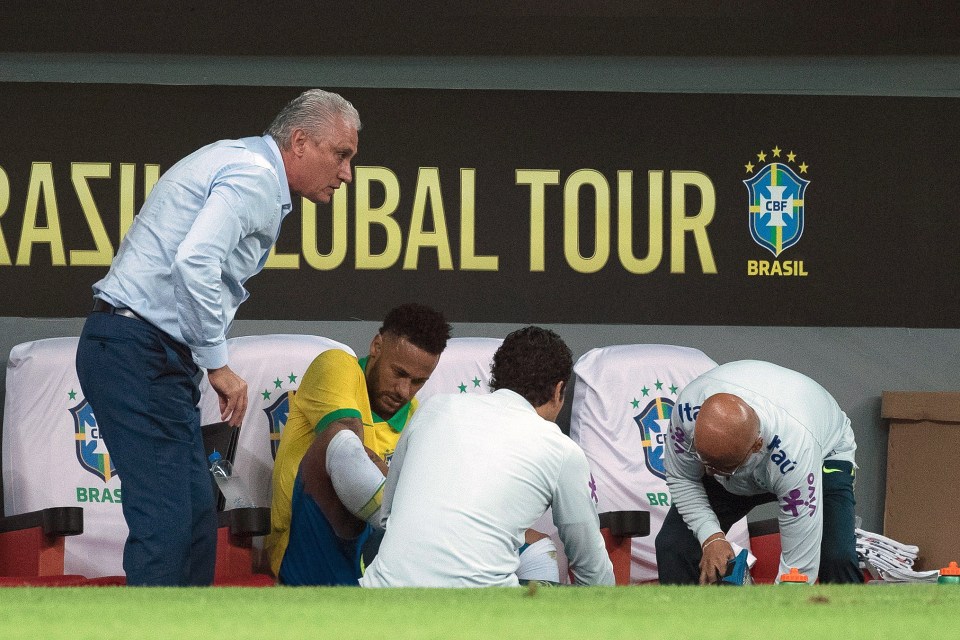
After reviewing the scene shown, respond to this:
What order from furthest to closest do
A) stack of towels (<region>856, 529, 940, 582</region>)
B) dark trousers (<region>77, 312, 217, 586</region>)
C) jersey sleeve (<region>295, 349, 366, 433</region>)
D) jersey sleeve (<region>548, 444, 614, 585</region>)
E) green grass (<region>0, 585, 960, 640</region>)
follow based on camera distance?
stack of towels (<region>856, 529, 940, 582</region>), jersey sleeve (<region>295, 349, 366, 433</region>), dark trousers (<region>77, 312, 217, 586</region>), jersey sleeve (<region>548, 444, 614, 585</region>), green grass (<region>0, 585, 960, 640</region>)

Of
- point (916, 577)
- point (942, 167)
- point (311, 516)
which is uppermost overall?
point (942, 167)

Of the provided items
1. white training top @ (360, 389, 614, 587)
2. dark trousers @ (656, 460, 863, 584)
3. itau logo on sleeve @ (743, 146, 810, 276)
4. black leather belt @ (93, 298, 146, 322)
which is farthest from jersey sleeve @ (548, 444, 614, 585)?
itau logo on sleeve @ (743, 146, 810, 276)

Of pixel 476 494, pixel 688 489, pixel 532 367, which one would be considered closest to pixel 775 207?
pixel 688 489

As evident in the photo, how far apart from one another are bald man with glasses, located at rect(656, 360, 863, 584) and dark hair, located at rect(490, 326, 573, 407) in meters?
0.55

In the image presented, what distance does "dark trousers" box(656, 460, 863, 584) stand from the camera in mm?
3367

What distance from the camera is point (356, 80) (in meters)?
4.64

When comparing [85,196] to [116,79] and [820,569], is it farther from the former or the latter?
[820,569]

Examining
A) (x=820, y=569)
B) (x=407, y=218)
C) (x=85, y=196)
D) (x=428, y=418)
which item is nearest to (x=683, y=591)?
(x=428, y=418)

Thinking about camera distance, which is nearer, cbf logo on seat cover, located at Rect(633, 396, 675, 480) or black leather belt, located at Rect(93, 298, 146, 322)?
black leather belt, located at Rect(93, 298, 146, 322)

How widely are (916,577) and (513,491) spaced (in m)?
2.19

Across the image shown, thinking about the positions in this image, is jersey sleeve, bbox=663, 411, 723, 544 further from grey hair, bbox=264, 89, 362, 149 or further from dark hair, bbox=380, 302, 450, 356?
grey hair, bbox=264, 89, 362, 149

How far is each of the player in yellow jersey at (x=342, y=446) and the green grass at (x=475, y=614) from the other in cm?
136

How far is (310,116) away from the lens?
2.89 m

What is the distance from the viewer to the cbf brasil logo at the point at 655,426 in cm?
417
